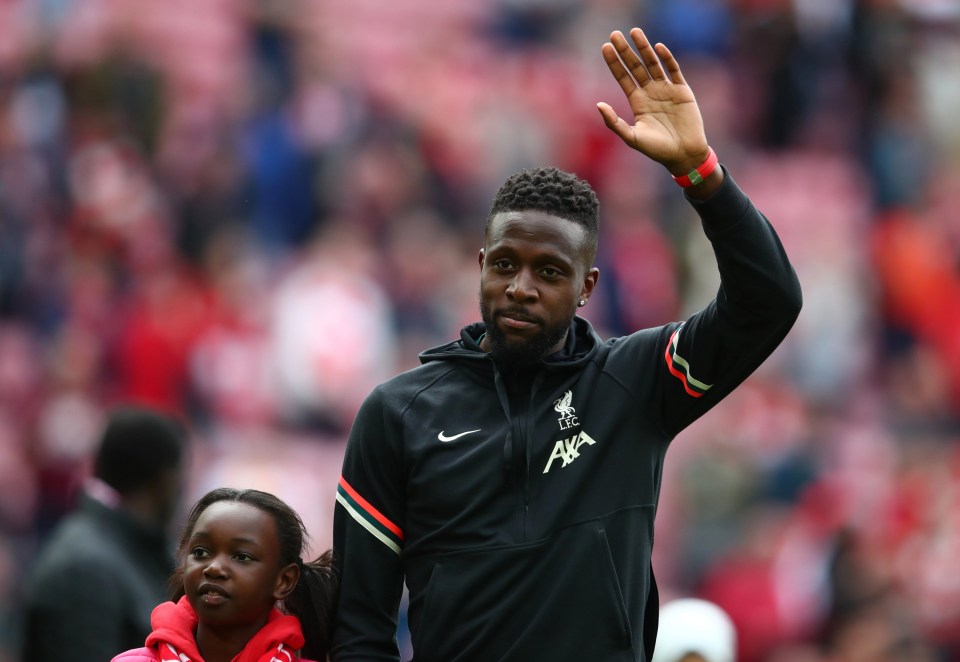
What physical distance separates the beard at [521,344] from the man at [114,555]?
4.79 feet

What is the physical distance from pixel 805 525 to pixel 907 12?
5689 mm

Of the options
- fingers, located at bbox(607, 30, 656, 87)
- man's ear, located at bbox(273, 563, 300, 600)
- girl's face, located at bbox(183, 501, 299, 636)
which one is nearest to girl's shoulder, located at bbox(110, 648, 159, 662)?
girl's face, located at bbox(183, 501, 299, 636)

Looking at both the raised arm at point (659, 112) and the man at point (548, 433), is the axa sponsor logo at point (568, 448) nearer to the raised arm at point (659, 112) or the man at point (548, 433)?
the man at point (548, 433)

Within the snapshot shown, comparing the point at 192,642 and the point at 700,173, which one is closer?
the point at 700,173

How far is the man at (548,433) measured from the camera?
3.30 metres

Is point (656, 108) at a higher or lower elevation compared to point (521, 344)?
higher

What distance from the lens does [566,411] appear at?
3.46 metres

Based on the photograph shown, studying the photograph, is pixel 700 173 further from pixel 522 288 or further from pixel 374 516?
pixel 374 516

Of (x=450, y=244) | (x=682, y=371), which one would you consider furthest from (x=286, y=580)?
(x=450, y=244)

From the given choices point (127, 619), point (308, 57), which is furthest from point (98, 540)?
point (308, 57)

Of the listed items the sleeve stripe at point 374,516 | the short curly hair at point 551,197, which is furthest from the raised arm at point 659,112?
the sleeve stripe at point 374,516

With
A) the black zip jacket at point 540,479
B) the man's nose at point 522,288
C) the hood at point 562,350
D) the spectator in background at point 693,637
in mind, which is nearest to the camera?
the black zip jacket at point 540,479

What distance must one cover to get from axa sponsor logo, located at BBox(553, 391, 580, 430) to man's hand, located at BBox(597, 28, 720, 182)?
1.74 ft

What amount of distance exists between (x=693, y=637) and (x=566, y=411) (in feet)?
4.79
